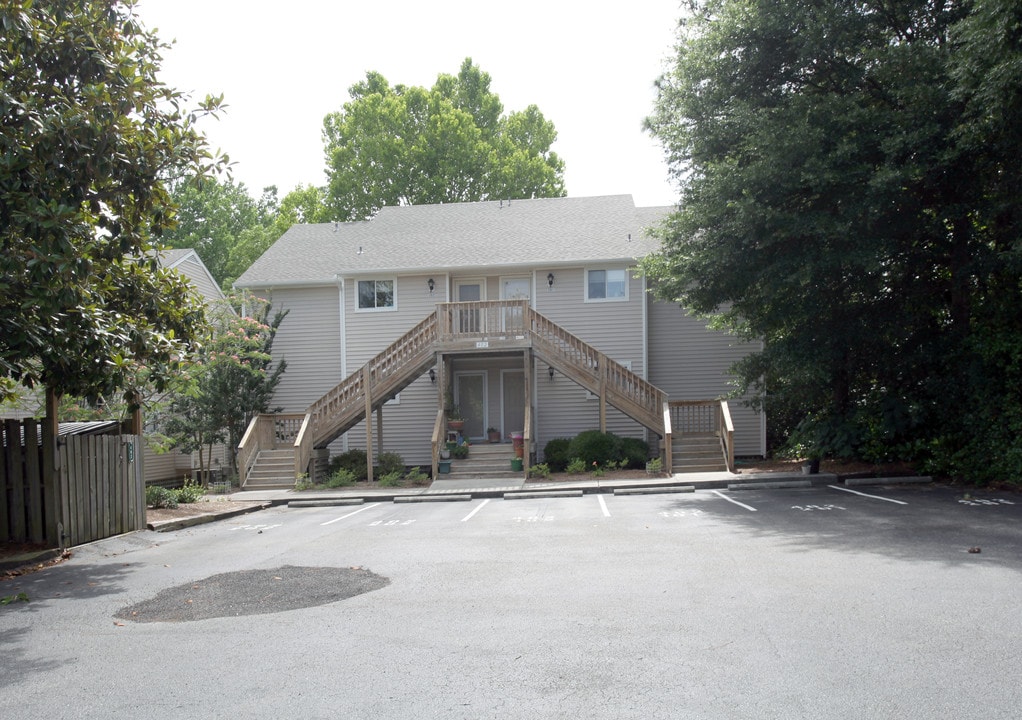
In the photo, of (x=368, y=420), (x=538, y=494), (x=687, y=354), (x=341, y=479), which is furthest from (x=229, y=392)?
(x=687, y=354)

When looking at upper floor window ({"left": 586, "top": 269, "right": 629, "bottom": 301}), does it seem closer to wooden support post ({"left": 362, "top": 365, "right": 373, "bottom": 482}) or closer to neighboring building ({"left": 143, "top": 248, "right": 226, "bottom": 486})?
wooden support post ({"left": 362, "top": 365, "right": 373, "bottom": 482})

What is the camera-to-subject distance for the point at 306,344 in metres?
25.5

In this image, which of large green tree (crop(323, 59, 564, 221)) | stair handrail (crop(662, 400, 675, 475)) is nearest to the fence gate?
stair handrail (crop(662, 400, 675, 475))

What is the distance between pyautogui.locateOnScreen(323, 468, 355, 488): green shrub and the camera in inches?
814

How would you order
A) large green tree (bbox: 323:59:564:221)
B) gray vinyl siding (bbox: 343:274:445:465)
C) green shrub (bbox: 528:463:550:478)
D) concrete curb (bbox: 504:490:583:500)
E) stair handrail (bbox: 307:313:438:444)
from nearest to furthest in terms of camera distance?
concrete curb (bbox: 504:490:583:500) → green shrub (bbox: 528:463:550:478) → stair handrail (bbox: 307:313:438:444) → gray vinyl siding (bbox: 343:274:445:465) → large green tree (bbox: 323:59:564:221)

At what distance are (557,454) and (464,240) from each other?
26.7 ft

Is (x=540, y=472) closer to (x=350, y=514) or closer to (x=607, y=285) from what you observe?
(x=350, y=514)

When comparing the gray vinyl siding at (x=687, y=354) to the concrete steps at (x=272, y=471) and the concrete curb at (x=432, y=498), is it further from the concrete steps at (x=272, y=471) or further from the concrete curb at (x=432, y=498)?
the concrete steps at (x=272, y=471)

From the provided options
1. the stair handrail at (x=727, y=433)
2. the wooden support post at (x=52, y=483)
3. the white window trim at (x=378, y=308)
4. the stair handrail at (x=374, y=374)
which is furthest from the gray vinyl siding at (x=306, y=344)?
the wooden support post at (x=52, y=483)

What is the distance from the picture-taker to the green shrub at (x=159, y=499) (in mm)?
16094

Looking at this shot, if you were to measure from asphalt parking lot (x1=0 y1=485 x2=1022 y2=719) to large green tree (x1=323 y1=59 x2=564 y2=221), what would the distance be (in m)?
34.3

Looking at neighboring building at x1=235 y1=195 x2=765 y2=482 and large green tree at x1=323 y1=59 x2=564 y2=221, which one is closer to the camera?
neighboring building at x1=235 y1=195 x2=765 y2=482

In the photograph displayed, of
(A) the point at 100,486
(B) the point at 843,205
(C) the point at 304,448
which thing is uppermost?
(B) the point at 843,205

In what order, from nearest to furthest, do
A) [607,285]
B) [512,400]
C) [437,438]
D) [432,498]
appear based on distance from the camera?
1. [432,498]
2. [437,438]
3. [607,285]
4. [512,400]
